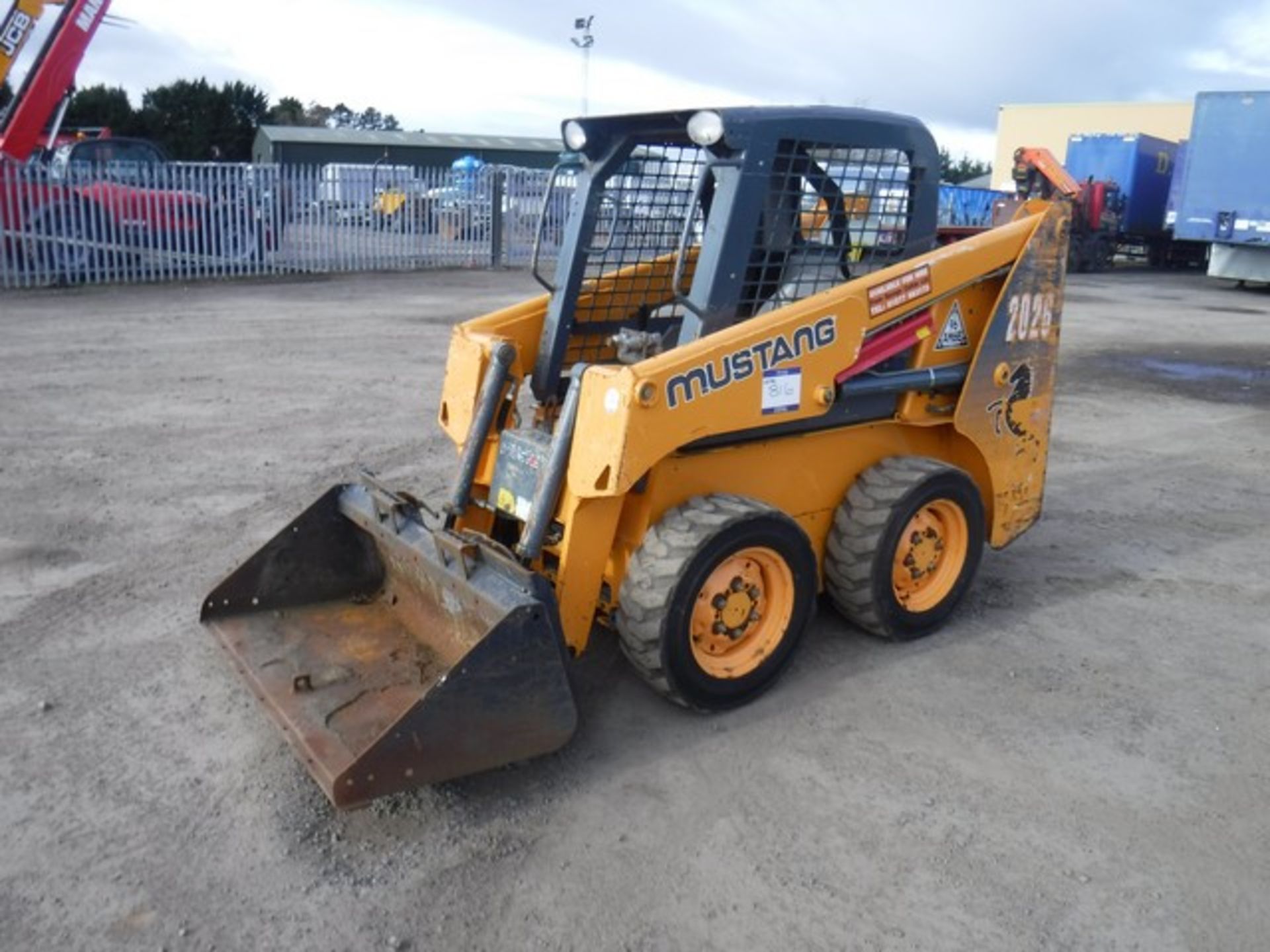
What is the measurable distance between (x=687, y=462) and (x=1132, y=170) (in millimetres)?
26709

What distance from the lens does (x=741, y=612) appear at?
399 centimetres

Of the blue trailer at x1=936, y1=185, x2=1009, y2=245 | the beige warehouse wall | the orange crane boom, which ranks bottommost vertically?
the blue trailer at x1=936, y1=185, x2=1009, y2=245

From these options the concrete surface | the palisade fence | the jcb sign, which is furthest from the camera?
the palisade fence

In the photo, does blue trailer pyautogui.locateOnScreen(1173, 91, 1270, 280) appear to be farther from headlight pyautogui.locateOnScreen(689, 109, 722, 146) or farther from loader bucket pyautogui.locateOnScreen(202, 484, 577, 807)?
loader bucket pyautogui.locateOnScreen(202, 484, 577, 807)

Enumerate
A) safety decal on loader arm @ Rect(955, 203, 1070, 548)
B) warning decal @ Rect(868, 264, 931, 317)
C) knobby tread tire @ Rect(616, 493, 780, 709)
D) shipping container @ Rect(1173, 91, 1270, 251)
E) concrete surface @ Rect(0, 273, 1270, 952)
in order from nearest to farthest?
concrete surface @ Rect(0, 273, 1270, 952) < knobby tread tire @ Rect(616, 493, 780, 709) < warning decal @ Rect(868, 264, 931, 317) < safety decal on loader arm @ Rect(955, 203, 1070, 548) < shipping container @ Rect(1173, 91, 1270, 251)

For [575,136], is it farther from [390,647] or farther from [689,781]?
[689,781]

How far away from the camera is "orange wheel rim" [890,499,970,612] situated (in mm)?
4590

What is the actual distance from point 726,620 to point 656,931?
128 cm

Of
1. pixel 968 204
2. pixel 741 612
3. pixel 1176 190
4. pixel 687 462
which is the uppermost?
pixel 1176 190

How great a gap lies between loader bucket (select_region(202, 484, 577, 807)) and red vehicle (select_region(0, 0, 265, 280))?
1246cm

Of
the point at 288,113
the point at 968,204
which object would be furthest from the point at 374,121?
the point at 968,204

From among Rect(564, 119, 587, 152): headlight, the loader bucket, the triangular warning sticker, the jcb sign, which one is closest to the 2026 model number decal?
the triangular warning sticker

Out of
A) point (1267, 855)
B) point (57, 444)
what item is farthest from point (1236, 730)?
point (57, 444)

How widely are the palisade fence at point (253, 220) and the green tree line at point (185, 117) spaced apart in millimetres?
23523
